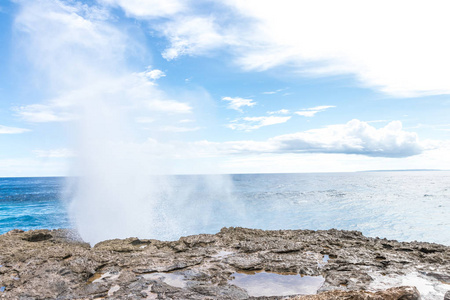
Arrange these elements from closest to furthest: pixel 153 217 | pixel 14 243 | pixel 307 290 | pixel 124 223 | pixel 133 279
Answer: pixel 307 290 → pixel 133 279 → pixel 14 243 → pixel 124 223 → pixel 153 217

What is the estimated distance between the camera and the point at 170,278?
6.81m

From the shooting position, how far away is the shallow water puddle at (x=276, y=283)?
6086mm

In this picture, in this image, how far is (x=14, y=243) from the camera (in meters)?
9.48

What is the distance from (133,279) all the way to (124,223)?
14683mm

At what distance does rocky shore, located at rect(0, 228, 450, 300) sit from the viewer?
600cm

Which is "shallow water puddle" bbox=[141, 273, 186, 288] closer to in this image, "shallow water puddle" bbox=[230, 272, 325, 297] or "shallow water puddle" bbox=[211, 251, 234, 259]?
"shallow water puddle" bbox=[230, 272, 325, 297]

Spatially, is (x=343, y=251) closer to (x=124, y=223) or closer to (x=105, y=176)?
(x=124, y=223)

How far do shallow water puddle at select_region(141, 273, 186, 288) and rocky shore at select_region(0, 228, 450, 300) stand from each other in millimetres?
25


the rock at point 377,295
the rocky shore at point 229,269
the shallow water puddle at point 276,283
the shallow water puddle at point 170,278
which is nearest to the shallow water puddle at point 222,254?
the rocky shore at point 229,269

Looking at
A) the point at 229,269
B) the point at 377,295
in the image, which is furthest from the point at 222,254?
the point at 377,295

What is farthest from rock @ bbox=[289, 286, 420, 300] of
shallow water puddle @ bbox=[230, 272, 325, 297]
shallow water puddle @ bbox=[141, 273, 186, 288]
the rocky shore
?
shallow water puddle @ bbox=[141, 273, 186, 288]

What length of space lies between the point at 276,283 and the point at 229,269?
1.36m

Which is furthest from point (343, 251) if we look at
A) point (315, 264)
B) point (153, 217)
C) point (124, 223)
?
point (153, 217)

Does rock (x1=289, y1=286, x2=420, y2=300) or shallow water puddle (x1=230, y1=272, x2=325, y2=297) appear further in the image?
shallow water puddle (x1=230, y1=272, x2=325, y2=297)
